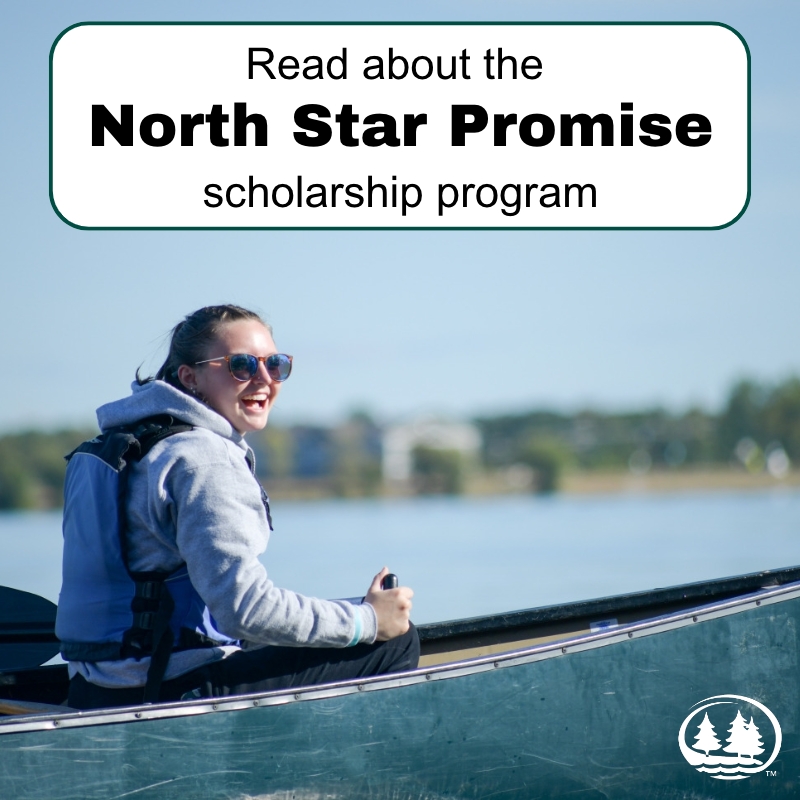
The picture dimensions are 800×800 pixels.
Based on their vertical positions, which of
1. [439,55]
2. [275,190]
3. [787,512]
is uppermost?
[439,55]

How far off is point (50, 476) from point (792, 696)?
36.3m

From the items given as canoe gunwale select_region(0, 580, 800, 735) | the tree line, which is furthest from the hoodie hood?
the tree line

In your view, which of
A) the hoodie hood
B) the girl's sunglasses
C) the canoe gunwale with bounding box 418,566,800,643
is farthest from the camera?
the canoe gunwale with bounding box 418,566,800,643

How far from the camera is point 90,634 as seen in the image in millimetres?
2289

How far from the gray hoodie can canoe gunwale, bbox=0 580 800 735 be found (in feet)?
0.30

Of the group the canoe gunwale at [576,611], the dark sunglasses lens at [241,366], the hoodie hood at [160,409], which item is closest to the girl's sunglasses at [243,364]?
the dark sunglasses lens at [241,366]

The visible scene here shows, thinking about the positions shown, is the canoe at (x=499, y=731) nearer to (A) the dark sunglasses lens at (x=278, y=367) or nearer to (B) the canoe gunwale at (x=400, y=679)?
(B) the canoe gunwale at (x=400, y=679)

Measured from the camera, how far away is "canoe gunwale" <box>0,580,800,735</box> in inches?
89.7

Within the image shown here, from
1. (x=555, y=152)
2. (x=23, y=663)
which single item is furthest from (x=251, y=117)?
(x=23, y=663)

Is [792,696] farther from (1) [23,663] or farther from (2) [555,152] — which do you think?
(2) [555,152]

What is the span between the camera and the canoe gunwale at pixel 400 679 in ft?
7.48

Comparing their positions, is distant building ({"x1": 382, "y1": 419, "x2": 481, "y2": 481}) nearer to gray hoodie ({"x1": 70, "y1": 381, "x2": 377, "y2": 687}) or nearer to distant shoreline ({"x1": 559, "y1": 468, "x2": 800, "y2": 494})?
distant shoreline ({"x1": 559, "y1": 468, "x2": 800, "y2": 494})

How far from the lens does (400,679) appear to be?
8.11ft

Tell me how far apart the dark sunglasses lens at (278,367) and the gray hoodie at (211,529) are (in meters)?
0.19
